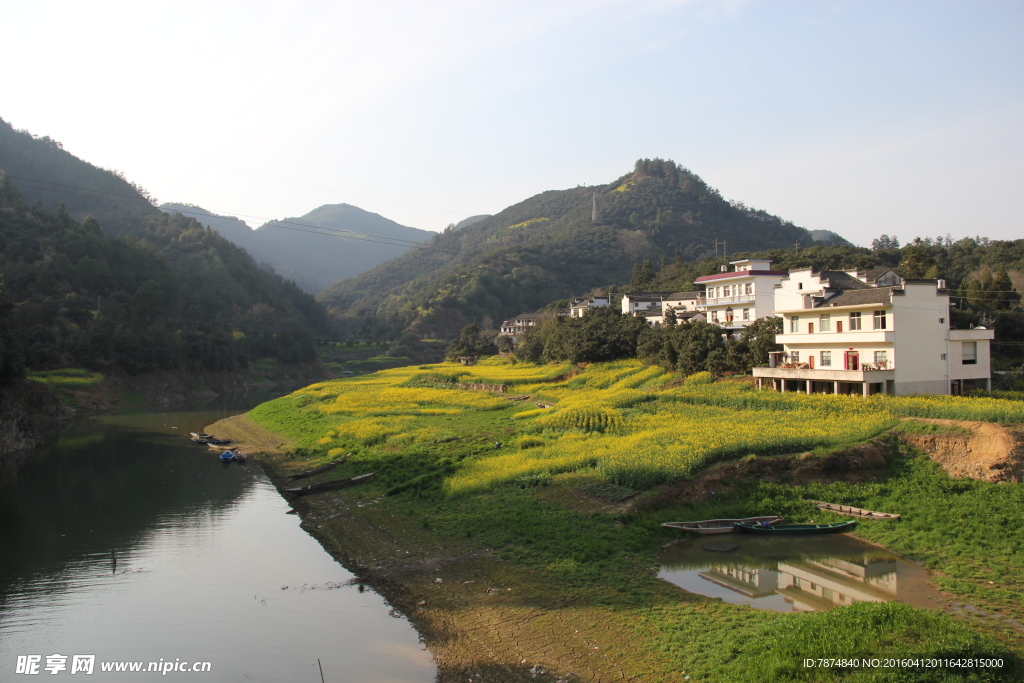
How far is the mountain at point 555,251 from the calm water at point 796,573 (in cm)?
8531

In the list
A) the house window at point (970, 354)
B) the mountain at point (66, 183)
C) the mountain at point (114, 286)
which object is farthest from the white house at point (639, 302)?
the mountain at point (66, 183)

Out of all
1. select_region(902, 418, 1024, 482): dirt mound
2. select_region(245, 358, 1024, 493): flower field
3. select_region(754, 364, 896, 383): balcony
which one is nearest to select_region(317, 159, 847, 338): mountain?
select_region(245, 358, 1024, 493): flower field

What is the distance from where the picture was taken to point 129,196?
127188 millimetres

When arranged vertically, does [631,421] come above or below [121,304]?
below

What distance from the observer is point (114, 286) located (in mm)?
78062

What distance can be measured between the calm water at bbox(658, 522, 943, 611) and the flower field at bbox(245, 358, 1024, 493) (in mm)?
4693

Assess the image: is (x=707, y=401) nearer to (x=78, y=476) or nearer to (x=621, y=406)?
(x=621, y=406)

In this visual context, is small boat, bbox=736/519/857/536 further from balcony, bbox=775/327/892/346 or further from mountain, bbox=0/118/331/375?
mountain, bbox=0/118/331/375

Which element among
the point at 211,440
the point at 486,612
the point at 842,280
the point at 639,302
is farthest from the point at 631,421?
the point at 639,302

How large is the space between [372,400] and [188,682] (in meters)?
40.1

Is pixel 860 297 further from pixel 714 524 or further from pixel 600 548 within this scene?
pixel 600 548

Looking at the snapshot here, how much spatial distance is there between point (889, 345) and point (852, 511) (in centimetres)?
1468

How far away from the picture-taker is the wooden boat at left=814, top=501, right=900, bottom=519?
19547 millimetres

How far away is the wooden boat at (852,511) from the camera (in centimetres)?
1955
